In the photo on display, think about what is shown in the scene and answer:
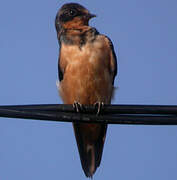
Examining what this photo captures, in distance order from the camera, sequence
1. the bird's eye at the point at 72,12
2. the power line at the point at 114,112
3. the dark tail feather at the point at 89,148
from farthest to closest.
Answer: the bird's eye at the point at 72,12
the dark tail feather at the point at 89,148
the power line at the point at 114,112

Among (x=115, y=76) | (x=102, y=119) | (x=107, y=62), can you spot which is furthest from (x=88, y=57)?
(x=102, y=119)

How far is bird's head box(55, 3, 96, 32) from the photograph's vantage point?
300 inches

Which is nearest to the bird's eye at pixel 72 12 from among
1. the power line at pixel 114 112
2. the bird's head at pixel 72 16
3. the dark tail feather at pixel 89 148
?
the bird's head at pixel 72 16

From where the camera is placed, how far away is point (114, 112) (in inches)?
169

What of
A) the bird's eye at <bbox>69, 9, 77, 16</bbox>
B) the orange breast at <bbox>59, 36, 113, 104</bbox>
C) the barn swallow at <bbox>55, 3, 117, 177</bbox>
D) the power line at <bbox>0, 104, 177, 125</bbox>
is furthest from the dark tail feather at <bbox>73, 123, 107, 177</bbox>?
the power line at <bbox>0, 104, 177, 125</bbox>

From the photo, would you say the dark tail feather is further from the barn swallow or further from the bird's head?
the bird's head

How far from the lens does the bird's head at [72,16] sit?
7.62m

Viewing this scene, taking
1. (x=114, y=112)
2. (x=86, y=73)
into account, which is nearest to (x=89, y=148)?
(x=86, y=73)

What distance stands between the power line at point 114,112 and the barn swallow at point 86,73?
95.4 inches

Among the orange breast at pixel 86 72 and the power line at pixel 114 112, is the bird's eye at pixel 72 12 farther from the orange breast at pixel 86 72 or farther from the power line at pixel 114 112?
the power line at pixel 114 112

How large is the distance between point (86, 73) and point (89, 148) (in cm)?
123

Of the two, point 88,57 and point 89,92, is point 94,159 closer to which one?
point 89,92

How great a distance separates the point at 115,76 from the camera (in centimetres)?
784

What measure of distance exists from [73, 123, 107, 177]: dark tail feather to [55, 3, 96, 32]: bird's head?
1618 mm
